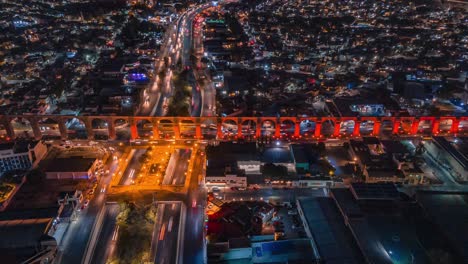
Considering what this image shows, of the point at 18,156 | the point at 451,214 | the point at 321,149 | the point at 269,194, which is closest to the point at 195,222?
the point at 269,194

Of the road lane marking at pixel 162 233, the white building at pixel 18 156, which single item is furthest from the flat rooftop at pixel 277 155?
the white building at pixel 18 156

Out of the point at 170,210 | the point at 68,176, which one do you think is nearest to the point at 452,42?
the point at 170,210

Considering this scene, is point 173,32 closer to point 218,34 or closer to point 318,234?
point 218,34

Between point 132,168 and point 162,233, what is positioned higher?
point 132,168

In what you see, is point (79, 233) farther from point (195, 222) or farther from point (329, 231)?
point (329, 231)

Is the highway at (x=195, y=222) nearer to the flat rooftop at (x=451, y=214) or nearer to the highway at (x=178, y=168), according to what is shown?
the highway at (x=178, y=168)

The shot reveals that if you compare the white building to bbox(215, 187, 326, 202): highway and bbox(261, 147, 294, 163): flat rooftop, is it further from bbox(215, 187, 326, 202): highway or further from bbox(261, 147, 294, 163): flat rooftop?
bbox(261, 147, 294, 163): flat rooftop
